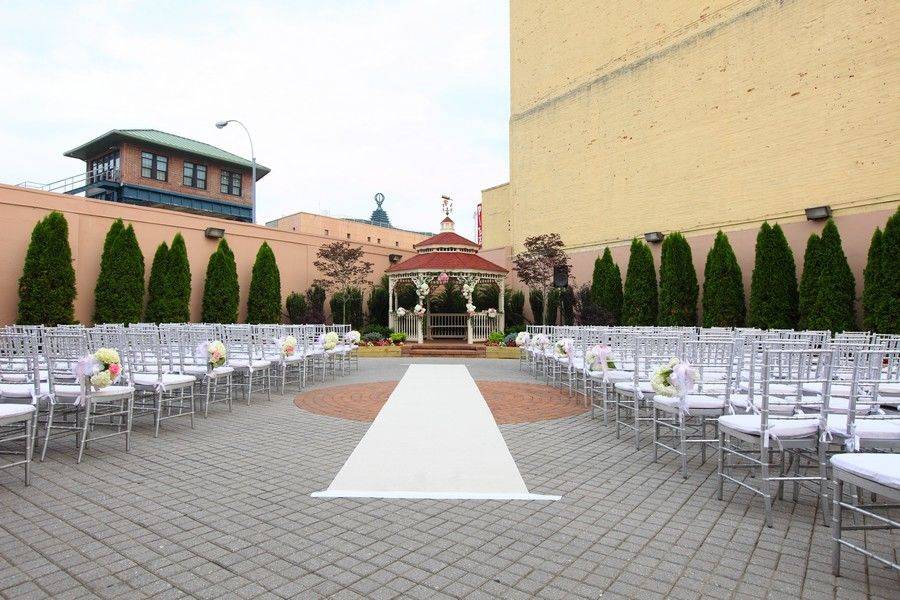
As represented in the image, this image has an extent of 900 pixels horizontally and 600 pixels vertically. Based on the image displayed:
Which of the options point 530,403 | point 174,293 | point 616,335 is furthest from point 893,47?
point 174,293

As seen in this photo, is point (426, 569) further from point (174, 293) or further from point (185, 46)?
point (174, 293)

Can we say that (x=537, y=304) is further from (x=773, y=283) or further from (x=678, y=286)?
(x=773, y=283)

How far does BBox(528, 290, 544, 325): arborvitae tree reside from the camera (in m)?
20.0

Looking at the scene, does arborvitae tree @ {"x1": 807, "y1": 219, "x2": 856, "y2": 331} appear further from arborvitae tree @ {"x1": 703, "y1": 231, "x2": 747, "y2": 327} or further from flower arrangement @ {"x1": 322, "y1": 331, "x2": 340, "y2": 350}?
flower arrangement @ {"x1": 322, "y1": 331, "x2": 340, "y2": 350}

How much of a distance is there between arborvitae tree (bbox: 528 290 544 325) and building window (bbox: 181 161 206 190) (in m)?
24.3

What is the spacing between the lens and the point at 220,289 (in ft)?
55.7

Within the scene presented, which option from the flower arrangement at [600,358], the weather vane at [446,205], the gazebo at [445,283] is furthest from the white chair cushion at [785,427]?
the weather vane at [446,205]

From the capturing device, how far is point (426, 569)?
2.64 metres

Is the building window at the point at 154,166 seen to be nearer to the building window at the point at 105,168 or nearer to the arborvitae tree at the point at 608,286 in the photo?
the building window at the point at 105,168

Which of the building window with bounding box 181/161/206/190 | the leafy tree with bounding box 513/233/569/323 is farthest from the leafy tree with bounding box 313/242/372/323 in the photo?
the building window with bounding box 181/161/206/190

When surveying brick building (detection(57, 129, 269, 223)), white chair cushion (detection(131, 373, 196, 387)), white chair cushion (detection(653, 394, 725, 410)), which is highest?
brick building (detection(57, 129, 269, 223))

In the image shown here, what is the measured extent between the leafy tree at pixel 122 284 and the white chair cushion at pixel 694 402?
14432mm

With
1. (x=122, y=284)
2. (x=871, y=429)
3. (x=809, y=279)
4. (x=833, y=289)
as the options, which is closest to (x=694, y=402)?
(x=871, y=429)

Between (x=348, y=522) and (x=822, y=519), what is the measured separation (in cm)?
311
